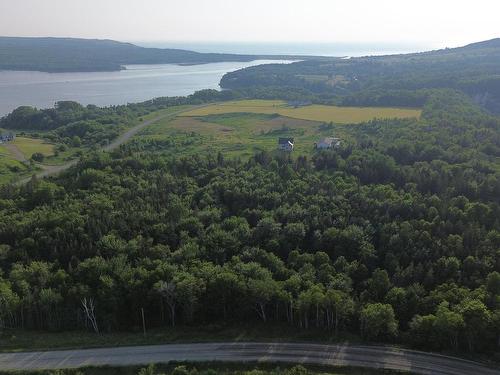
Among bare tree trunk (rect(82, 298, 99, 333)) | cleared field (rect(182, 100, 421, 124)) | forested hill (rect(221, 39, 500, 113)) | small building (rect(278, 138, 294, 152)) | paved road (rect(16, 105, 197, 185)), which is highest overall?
forested hill (rect(221, 39, 500, 113))

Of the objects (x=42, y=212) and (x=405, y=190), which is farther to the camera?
(x=405, y=190)

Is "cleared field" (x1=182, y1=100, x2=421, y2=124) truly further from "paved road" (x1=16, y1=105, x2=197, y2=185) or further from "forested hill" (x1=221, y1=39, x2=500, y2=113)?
"forested hill" (x1=221, y1=39, x2=500, y2=113)

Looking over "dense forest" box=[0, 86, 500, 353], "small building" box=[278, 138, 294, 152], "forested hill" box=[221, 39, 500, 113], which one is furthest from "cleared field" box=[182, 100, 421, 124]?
"dense forest" box=[0, 86, 500, 353]

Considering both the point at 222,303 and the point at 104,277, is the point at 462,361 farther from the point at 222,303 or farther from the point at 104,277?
the point at 104,277

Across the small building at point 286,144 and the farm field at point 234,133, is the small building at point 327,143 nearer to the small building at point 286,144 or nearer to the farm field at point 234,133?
the farm field at point 234,133

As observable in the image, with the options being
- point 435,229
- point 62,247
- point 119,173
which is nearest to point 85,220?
point 62,247

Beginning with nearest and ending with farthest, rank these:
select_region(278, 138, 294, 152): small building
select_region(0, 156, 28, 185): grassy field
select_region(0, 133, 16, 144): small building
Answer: select_region(0, 156, 28, 185): grassy field, select_region(278, 138, 294, 152): small building, select_region(0, 133, 16, 144): small building

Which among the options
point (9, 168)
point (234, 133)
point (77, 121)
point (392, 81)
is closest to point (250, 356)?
point (9, 168)
